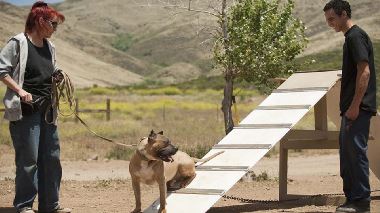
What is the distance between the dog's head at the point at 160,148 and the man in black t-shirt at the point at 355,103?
183 cm

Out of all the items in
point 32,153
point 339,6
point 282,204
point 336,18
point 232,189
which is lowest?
point 232,189

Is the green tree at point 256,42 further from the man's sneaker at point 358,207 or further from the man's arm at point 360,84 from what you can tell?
the man's arm at point 360,84

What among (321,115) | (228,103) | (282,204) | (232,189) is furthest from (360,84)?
(228,103)

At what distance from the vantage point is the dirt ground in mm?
10422

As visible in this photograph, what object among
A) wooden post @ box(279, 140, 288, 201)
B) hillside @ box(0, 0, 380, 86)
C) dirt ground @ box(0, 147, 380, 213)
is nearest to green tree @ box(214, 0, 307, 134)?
dirt ground @ box(0, 147, 380, 213)

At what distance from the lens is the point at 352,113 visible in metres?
8.10

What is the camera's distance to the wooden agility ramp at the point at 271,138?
28.4 ft

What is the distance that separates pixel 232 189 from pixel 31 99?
19.4 feet

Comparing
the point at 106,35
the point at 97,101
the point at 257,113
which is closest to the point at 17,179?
the point at 257,113

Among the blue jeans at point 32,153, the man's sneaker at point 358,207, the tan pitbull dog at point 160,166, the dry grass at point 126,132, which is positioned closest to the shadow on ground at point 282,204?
the tan pitbull dog at point 160,166

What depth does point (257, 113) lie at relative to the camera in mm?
10273

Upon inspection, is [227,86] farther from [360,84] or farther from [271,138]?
[360,84]

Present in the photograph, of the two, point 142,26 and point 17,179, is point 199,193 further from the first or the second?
point 142,26

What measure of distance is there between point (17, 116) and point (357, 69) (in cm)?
355
